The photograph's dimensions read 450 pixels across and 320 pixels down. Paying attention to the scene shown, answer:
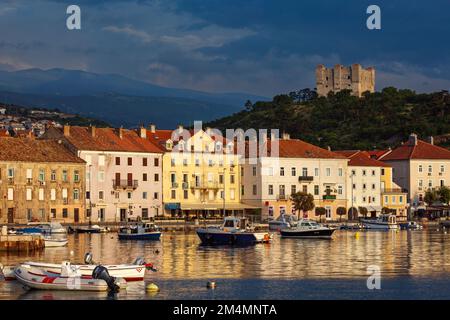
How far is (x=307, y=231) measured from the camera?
92438 millimetres

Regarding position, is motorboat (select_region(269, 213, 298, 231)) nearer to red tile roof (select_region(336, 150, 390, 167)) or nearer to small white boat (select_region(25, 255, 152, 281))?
red tile roof (select_region(336, 150, 390, 167))

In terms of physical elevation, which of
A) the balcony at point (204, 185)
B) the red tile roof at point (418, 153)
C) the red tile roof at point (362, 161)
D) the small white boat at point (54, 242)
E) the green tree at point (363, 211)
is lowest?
the small white boat at point (54, 242)

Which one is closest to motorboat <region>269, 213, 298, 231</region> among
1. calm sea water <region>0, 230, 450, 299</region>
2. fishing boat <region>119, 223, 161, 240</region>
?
calm sea water <region>0, 230, 450, 299</region>

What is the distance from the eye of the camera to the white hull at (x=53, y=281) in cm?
4631

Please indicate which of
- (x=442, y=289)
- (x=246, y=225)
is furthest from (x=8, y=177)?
(x=442, y=289)

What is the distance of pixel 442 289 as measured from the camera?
47.4 meters

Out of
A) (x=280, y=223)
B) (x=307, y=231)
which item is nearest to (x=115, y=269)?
(x=307, y=231)

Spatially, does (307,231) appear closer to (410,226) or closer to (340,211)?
(410,226)

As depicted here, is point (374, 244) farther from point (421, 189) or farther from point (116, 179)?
point (421, 189)

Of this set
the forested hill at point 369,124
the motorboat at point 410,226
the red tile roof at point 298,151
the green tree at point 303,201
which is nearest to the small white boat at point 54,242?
the green tree at point 303,201

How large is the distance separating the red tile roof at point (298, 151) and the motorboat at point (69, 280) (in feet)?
252

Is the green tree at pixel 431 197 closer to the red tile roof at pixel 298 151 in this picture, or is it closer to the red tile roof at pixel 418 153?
the red tile roof at pixel 418 153

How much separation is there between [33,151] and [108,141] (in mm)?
10410
